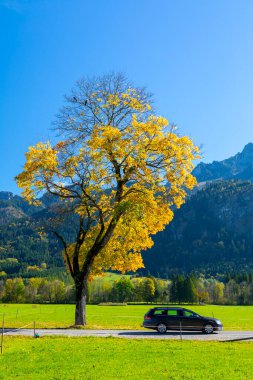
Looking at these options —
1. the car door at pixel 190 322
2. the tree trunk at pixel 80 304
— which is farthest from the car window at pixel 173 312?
the tree trunk at pixel 80 304

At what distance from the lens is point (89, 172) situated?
28719 mm

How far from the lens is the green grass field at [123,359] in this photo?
13961 mm

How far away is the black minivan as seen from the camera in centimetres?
2853

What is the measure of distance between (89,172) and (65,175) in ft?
6.21

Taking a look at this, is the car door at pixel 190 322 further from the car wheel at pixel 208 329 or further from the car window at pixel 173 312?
the car window at pixel 173 312

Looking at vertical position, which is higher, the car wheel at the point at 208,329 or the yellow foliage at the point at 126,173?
the yellow foliage at the point at 126,173

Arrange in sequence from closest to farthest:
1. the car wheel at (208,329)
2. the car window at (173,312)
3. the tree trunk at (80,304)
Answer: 1. the car wheel at (208,329)
2. the car window at (173,312)
3. the tree trunk at (80,304)

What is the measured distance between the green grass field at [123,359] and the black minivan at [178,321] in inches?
286

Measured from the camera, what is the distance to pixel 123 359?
16.5 m

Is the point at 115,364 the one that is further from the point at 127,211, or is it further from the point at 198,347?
the point at 127,211

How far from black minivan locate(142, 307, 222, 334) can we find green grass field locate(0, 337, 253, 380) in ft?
23.8

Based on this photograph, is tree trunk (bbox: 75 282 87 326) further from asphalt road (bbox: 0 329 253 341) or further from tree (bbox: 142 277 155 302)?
tree (bbox: 142 277 155 302)

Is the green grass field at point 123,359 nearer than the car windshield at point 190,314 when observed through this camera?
Yes

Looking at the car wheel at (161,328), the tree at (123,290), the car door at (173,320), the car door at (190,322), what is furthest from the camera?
the tree at (123,290)
